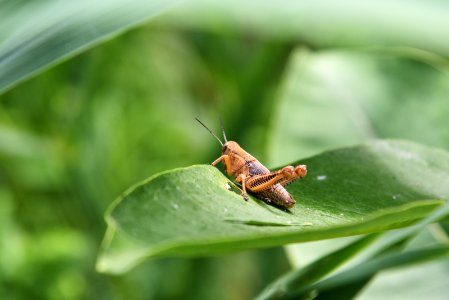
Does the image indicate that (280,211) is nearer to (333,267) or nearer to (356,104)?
(333,267)

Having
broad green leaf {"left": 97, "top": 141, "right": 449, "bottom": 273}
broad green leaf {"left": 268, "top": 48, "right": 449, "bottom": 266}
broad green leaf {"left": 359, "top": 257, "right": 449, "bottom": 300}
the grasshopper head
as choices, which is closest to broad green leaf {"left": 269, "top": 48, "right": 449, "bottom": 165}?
broad green leaf {"left": 268, "top": 48, "right": 449, "bottom": 266}

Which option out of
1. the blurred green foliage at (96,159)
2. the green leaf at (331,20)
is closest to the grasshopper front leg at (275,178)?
the green leaf at (331,20)

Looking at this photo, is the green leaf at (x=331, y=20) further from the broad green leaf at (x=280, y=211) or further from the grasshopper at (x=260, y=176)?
the broad green leaf at (x=280, y=211)

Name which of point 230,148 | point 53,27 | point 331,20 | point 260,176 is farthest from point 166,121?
point 53,27

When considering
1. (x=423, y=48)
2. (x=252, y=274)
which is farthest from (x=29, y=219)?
(x=423, y=48)

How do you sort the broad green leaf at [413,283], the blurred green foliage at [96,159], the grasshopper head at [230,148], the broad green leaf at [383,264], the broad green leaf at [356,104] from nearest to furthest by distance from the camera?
the broad green leaf at [383,264] < the broad green leaf at [413,283] < the grasshopper head at [230,148] < the broad green leaf at [356,104] < the blurred green foliage at [96,159]

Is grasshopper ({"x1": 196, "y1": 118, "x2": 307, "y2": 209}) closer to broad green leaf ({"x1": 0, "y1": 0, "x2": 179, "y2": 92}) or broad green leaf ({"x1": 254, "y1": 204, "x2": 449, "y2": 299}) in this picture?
broad green leaf ({"x1": 254, "y1": 204, "x2": 449, "y2": 299})

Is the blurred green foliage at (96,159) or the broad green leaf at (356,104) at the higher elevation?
the broad green leaf at (356,104)
